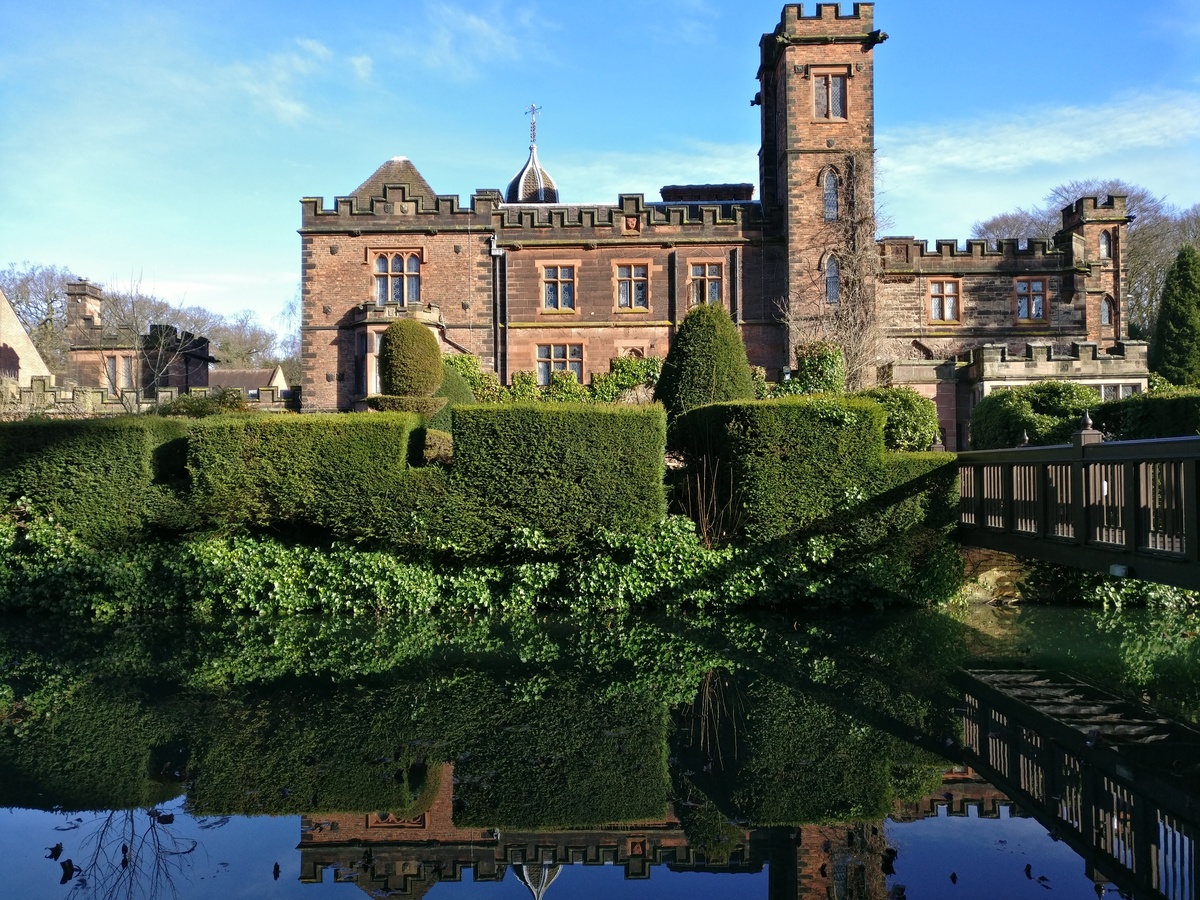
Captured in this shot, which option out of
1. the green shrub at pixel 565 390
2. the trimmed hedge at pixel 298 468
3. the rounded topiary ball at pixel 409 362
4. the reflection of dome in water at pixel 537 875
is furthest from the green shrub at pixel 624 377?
the reflection of dome in water at pixel 537 875

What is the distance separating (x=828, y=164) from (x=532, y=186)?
471 inches

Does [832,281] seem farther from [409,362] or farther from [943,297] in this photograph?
[409,362]

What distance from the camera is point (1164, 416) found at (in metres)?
12.8

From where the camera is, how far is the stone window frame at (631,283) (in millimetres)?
25781

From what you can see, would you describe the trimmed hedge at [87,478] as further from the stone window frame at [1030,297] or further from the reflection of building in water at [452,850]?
the stone window frame at [1030,297]

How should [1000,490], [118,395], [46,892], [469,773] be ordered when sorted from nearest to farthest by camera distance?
[46,892] → [469,773] → [1000,490] → [118,395]

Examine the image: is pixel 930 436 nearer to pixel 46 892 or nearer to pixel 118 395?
pixel 46 892

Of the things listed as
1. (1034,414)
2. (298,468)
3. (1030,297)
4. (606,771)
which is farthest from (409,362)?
(1030,297)

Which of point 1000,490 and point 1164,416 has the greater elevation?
point 1164,416

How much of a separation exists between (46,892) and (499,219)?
23444mm

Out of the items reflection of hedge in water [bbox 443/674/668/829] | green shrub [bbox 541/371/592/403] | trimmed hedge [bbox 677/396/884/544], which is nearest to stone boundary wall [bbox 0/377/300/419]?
green shrub [bbox 541/371/592/403]

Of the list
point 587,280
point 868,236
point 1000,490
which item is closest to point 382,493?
point 1000,490

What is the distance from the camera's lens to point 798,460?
1134 centimetres

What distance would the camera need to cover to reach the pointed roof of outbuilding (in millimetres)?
26062
